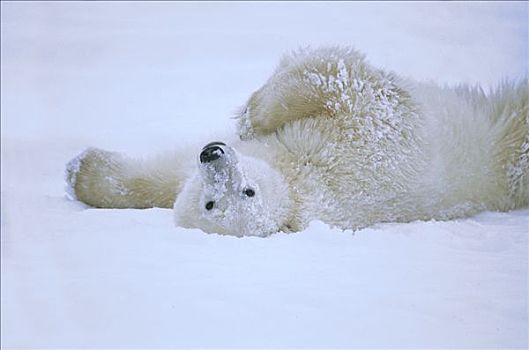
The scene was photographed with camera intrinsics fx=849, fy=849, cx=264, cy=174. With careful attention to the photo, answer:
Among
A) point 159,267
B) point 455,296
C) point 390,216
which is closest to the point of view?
point 455,296

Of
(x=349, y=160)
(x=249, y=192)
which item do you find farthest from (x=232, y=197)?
(x=349, y=160)

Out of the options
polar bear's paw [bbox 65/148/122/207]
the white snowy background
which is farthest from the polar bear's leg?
the white snowy background

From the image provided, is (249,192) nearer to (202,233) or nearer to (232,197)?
(232,197)

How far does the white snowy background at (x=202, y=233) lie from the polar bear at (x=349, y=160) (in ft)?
0.44

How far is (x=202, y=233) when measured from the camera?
9.81 feet

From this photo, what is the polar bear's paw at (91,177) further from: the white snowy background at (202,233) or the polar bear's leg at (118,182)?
the white snowy background at (202,233)

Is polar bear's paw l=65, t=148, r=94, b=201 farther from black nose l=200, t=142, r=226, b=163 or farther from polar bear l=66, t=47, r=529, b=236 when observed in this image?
black nose l=200, t=142, r=226, b=163

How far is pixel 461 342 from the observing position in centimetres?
203

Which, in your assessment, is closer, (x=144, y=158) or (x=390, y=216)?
(x=390, y=216)

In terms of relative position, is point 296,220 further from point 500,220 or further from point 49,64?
point 49,64

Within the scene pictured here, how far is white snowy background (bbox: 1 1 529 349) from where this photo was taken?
2.07 meters

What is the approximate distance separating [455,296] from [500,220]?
3.33 ft

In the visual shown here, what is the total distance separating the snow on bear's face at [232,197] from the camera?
2.94 metres

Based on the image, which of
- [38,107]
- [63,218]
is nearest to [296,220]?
[63,218]
